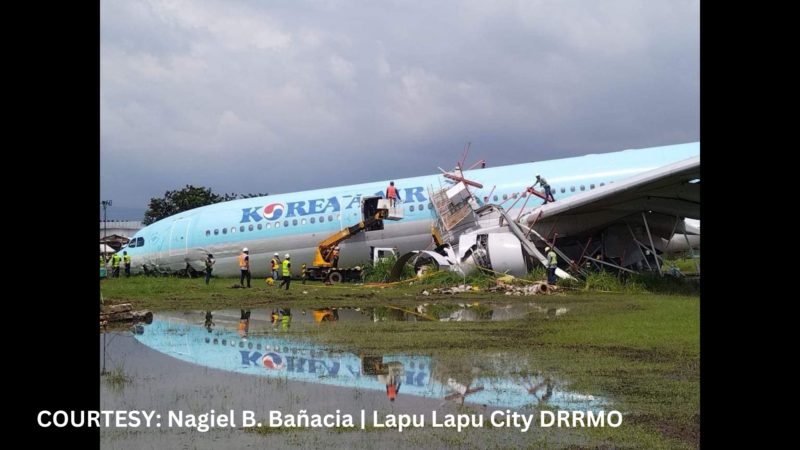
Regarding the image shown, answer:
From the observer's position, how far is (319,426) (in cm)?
554

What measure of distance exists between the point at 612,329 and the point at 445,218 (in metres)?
12.7

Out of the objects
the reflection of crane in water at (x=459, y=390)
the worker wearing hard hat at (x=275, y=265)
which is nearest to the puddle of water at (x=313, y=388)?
the reflection of crane in water at (x=459, y=390)

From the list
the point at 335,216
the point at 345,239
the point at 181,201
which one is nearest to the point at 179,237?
the point at 335,216

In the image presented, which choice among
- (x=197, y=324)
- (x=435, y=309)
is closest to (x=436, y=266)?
(x=435, y=309)

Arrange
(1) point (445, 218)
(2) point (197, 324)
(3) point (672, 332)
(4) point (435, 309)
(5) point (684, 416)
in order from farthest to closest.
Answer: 1. (1) point (445, 218)
2. (4) point (435, 309)
3. (2) point (197, 324)
4. (3) point (672, 332)
5. (5) point (684, 416)

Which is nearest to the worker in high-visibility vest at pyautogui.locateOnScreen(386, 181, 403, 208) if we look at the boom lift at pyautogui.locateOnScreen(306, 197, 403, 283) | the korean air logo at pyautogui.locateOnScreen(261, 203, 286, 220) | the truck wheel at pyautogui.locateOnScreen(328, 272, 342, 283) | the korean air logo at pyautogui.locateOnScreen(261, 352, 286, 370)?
the boom lift at pyautogui.locateOnScreen(306, 197, 403, 283)

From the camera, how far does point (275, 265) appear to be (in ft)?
77.0

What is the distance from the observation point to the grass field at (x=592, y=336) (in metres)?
5.68

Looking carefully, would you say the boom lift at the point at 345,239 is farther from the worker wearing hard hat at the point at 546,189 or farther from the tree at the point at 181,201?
the tree at the point at 181,201

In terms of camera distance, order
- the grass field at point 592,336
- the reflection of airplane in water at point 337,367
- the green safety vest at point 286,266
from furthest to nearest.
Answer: the green safety vest at point 286,266 → the reflection of airplane in water at point 337,367 → the grass field at point 592,336

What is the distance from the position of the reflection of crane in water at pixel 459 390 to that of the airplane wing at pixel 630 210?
1138cm
